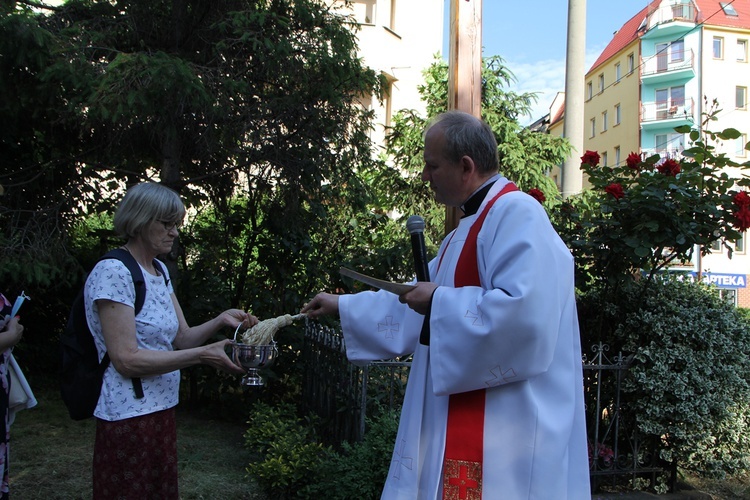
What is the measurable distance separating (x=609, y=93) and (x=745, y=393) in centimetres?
4319

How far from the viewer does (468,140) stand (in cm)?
230

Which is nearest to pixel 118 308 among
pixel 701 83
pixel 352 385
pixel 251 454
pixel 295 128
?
pixel 352 385

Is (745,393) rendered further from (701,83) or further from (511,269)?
(701,83)

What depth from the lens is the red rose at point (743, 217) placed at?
14.0ft

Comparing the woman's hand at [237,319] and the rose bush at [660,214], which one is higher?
the rose bush at [660,214]

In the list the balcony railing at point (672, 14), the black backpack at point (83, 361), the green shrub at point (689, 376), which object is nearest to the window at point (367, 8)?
the green shrub at point (689, 376)

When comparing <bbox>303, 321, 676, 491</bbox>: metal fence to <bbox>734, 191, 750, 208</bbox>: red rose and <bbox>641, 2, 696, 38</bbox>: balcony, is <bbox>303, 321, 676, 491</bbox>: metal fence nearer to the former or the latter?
<bbox>734, 191, 750, 208</bbox>: red rose

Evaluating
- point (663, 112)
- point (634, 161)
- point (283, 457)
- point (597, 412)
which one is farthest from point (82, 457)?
point (663, 112)

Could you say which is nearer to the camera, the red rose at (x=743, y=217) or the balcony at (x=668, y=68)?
the red rose at (x=743, y=217)

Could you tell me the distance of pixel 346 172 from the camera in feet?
20.8

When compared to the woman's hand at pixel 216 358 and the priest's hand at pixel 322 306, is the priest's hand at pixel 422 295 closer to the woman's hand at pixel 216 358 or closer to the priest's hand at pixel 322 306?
the priest's hand at pixel 322 306

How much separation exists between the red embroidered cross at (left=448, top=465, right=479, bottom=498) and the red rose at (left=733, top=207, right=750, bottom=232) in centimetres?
313

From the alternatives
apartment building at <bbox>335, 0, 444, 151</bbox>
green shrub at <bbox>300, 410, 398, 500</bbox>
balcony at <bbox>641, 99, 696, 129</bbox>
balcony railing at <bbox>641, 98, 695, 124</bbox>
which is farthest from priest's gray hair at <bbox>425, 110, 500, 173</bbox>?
balcony railing at <bbox>641, 98, 695, 124</bbox>

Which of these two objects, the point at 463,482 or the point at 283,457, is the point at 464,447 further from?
the point at 283,457
